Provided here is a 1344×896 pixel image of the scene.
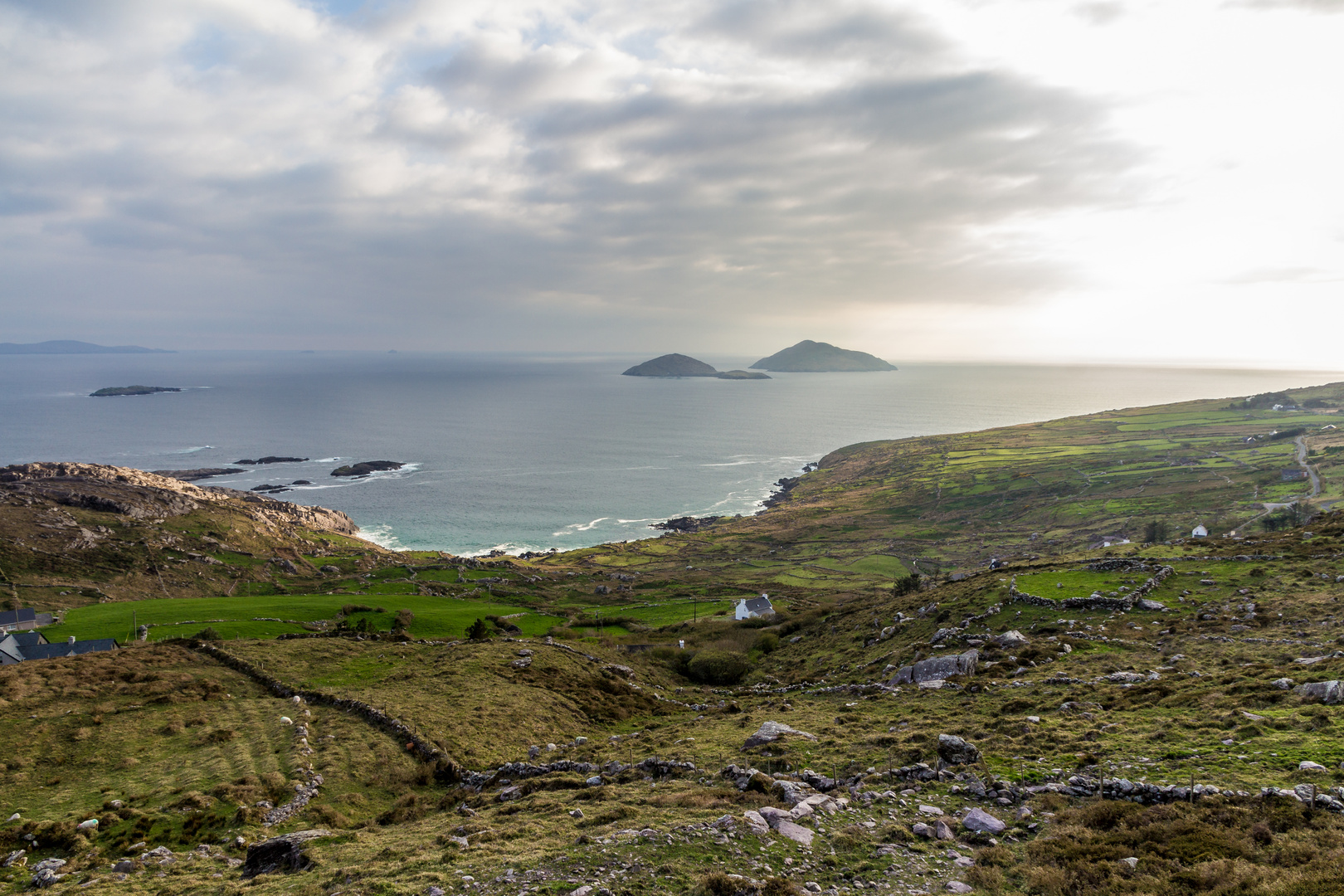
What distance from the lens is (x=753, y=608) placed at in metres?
65.6

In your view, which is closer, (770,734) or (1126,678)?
(770,734)

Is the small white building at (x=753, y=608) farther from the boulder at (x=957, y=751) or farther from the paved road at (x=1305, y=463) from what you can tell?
the paved road at (x=1305, y=463)

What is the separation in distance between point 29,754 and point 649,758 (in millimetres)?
24448

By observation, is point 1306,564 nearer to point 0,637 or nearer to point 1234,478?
point 0,637

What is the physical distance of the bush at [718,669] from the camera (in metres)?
43.2

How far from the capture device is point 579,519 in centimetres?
14775

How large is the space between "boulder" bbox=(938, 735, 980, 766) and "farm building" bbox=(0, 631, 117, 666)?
5460cm

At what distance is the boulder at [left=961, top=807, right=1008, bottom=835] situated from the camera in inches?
581

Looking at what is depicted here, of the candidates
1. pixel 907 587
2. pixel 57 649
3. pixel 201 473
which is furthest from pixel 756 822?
pixel 201 473

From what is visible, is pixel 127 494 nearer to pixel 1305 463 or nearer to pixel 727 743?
pixel 727 743

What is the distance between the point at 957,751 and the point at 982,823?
419cm

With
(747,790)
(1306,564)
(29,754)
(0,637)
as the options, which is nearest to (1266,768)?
(747,790)

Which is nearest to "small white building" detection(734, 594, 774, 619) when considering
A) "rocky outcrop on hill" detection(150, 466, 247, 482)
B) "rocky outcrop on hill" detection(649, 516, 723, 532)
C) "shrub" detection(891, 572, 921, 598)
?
"shrub" detection(891, 572, 921, 598)

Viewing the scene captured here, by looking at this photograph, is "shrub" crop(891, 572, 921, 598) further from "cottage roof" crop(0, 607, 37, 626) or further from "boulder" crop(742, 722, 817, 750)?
"cottage roof" crop(0, 607, 37, 626)
